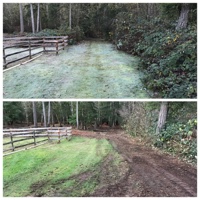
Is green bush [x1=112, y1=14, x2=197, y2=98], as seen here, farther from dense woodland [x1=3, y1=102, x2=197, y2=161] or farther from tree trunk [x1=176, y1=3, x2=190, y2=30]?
dense woodland [x1=3, y1=102, x2=197, y2=161]

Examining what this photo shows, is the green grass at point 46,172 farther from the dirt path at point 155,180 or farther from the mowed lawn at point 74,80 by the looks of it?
the mowed lawn at point 74,80

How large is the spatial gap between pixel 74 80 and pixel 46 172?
1.99 meters

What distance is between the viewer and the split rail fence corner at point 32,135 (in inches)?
236

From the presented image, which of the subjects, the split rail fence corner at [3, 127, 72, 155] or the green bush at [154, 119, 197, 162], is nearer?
the green bush at [154, 119, 197, 162]

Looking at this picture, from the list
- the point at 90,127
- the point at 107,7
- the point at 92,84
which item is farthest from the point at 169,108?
the point at 107,7

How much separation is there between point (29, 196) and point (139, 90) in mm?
2729

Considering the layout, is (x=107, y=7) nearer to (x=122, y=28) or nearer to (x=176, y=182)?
(x=122, y=28)

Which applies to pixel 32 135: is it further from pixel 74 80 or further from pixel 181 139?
pixel 181 139

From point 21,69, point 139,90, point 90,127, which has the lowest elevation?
point 90,127

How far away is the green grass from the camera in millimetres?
3332

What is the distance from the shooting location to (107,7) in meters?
12.3

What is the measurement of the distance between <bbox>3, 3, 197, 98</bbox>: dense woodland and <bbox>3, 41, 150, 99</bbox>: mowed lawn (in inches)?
16.6

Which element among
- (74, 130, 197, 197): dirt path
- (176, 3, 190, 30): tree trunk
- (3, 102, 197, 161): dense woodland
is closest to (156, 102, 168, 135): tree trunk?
(3, 102, 197, 161): dense woodland

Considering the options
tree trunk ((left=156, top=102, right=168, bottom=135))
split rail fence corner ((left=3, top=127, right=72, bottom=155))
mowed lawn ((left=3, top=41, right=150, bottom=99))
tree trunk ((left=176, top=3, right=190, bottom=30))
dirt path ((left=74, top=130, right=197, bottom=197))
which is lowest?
split rail fence corner ((left=3, top=127, right=72, bottom=155))
